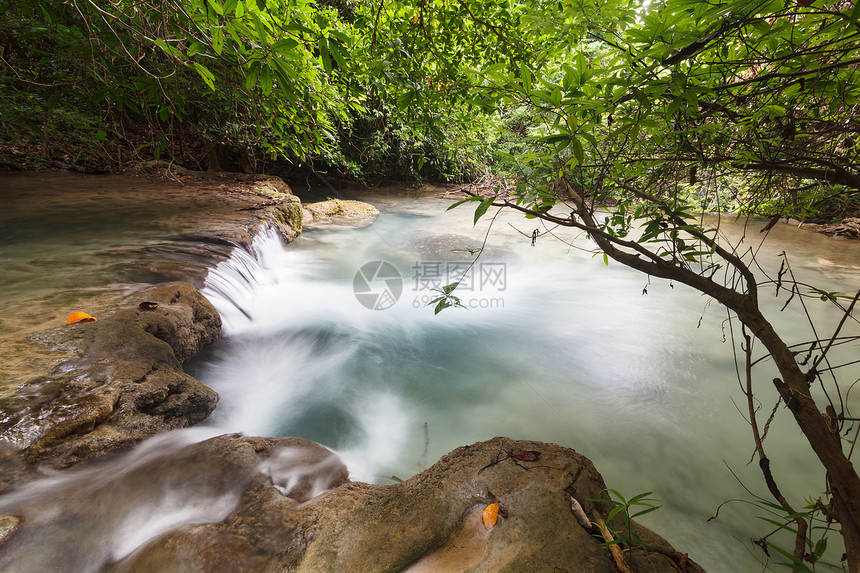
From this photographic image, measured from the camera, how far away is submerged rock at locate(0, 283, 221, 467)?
1.75m

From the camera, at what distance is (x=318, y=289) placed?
5617 millimetres

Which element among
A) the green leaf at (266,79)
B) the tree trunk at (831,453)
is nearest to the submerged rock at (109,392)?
the green leaf at (266,79)

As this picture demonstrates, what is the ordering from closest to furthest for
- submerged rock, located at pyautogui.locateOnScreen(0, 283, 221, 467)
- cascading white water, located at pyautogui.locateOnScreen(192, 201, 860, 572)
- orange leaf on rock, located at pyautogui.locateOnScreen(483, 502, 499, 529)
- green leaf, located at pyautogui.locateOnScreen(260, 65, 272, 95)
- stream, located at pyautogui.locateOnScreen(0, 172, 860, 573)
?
orange leaf on rock, located at pyautogui.locateOnScreen(483, 502, 499, 529), green leaf, located at pyautogui.locateOnScreen(260, 65, 272, 95), submerged rock, located at pyautogui.locateOnScreen(0, 283, 221, 467), stream, located at pyautogui.locateOnScreen(0, 172, 860, 573), cascading white water, located at pyautogui.locateOnScreen(192, 201, 860, 572)

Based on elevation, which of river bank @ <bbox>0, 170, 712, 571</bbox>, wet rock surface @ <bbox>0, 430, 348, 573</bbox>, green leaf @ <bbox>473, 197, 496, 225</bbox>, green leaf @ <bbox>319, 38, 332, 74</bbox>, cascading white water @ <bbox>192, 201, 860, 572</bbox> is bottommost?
cascading white water @ <bbox>192, 201, 860, 572</bbox>

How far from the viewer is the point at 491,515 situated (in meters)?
1.48

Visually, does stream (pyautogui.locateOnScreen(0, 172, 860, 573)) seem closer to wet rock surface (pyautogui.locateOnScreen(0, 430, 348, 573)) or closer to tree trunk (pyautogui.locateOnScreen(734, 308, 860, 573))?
wet rock surface (pyautogui.locateOnScreen(0, 430, 348, 573))

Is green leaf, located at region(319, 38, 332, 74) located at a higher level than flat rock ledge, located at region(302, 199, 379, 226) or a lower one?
higher

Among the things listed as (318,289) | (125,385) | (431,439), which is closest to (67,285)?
(125,385)

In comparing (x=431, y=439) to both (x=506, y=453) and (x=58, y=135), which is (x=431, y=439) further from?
(x=58, y=135)

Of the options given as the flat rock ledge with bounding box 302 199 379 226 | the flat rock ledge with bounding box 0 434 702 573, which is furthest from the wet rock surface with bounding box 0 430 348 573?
the flat rock ledge with bounding box 302 199 379 226

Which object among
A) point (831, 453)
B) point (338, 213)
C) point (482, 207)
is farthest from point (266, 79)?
point (338, 213)

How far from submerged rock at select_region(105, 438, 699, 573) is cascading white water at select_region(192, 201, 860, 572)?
3.19 feet

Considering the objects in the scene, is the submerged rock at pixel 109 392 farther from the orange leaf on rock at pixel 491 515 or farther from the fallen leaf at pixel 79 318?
the orange leaf on rock at pixel 491 515

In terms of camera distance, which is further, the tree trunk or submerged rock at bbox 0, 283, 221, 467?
submerged rock at bbox 0, 283, 221, 467
